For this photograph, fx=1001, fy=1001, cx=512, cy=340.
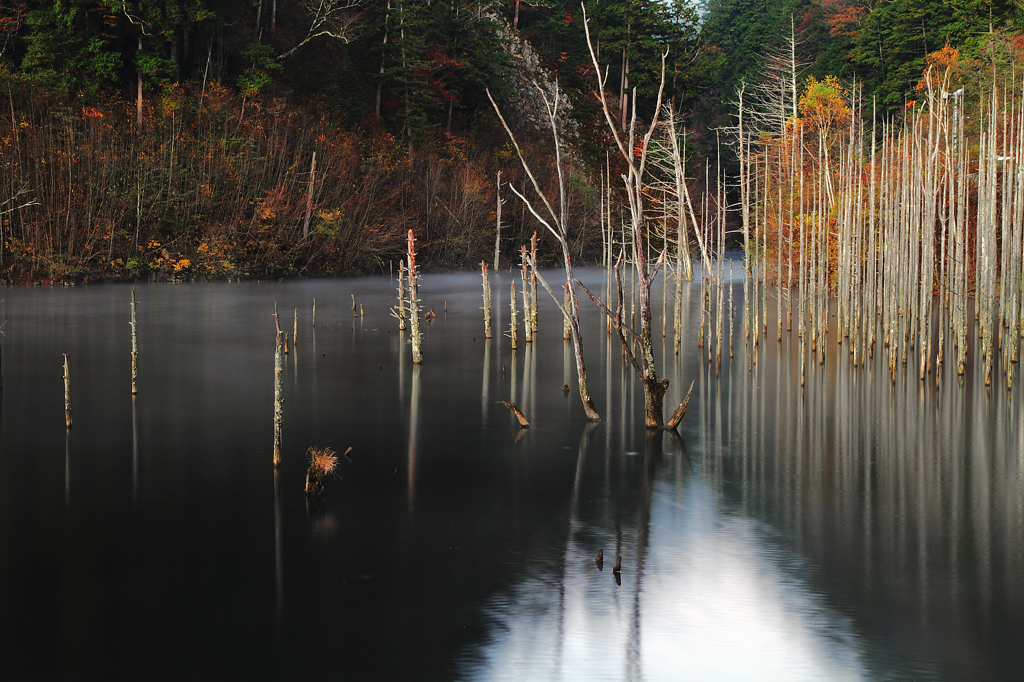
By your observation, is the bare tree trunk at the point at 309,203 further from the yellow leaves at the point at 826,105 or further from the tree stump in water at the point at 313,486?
the tree stump in water at the point at 313,486

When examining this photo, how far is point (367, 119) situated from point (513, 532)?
49.9 meters

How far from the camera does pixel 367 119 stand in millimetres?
57406

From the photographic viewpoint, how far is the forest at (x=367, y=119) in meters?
41.8

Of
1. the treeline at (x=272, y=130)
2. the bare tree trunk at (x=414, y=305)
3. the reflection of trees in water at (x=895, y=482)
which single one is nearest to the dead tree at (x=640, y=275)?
the reflection of trees in water at (x=895, y=482)

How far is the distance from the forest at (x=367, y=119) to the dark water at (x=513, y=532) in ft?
55.6

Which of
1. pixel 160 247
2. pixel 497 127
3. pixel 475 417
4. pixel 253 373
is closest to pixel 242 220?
pixel 160 247

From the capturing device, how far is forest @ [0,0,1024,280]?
41750 millimetres

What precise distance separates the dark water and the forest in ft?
55.6

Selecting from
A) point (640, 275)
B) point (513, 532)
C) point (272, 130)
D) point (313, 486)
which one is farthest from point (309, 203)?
point (513, 532)

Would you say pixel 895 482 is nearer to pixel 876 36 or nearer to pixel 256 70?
pixel 256 70

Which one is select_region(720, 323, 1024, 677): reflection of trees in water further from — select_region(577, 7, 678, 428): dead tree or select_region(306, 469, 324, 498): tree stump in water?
select_region(306, 469, 324, 498): tree stump in water

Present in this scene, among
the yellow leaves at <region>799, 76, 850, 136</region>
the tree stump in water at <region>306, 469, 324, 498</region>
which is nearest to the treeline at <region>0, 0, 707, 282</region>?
the yellow leaves at <region>799, 76, 850, 136</region>

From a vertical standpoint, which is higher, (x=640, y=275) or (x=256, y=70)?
(x=256, y=70)

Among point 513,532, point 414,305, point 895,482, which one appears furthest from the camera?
point 414,305
